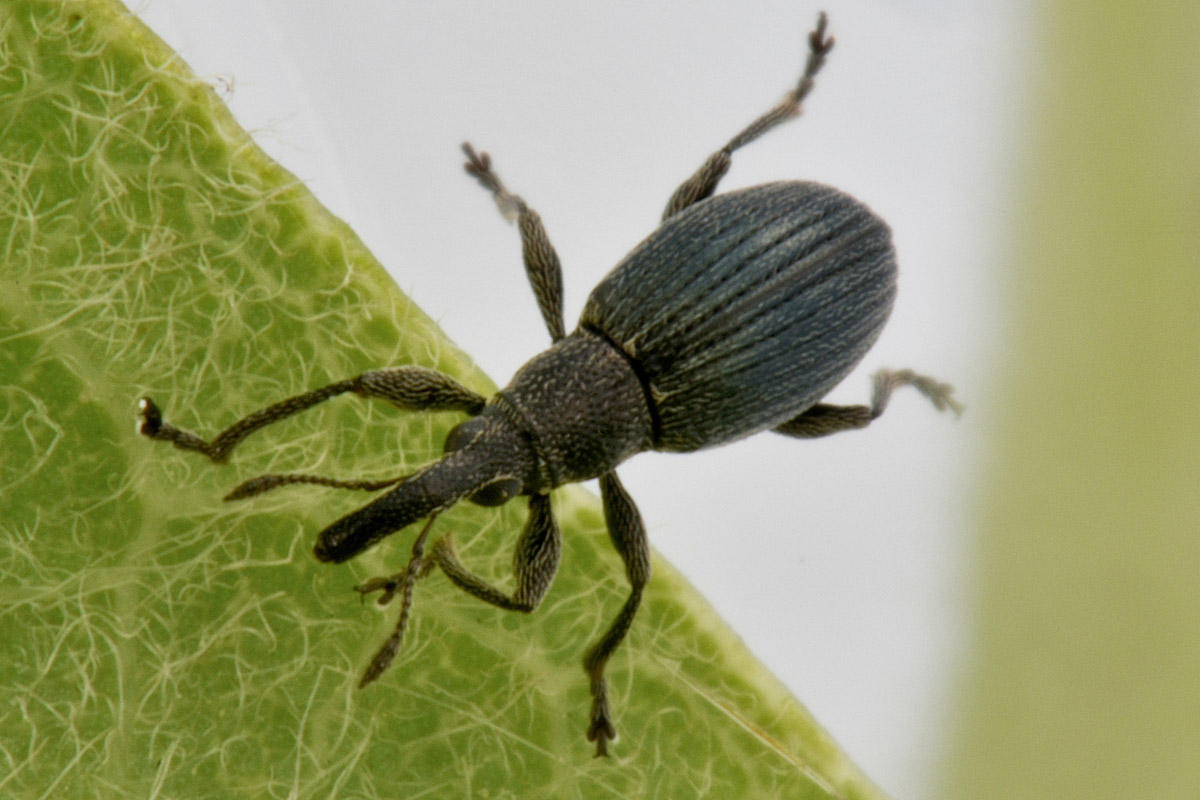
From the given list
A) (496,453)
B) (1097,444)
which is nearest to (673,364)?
(496,453)

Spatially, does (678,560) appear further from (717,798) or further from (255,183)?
(255,183)

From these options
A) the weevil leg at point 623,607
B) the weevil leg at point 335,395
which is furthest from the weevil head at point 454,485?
the weevil leg at point 623,607

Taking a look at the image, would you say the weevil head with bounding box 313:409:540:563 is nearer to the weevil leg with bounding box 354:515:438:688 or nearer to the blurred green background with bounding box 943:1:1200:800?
the weevil leg with bounding box 354:515:438:688

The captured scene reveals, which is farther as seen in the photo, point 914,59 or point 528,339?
point 914,59

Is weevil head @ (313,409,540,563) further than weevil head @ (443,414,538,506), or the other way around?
weevil head @ (443,414,538,506)

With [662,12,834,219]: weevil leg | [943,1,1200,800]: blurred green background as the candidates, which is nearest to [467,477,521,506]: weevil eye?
[662,12,834,219]: weevil leg

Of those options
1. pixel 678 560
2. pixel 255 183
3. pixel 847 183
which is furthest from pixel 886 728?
pixel 255 183

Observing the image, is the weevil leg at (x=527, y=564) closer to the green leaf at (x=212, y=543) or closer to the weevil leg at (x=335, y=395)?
the green leaf at (x=212, y=543)
